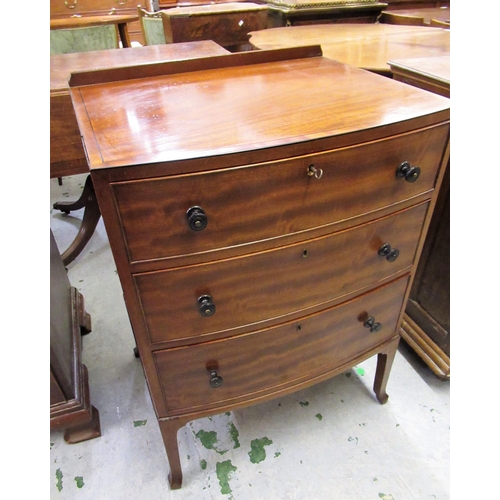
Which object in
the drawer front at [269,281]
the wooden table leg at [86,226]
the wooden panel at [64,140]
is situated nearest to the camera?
the drawer front at [269,281]

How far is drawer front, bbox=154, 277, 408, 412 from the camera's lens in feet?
2.78

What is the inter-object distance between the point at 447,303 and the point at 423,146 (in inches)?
28.3

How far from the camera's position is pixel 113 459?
1.18 metres

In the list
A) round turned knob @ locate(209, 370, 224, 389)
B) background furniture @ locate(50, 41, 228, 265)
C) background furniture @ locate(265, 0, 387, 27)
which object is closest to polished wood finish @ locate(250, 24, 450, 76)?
background furniture @ locate(265, 0, 387, 27)

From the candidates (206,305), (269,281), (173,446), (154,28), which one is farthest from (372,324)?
(154,28)

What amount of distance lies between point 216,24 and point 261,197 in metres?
1.83

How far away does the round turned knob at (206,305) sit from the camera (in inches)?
28.8

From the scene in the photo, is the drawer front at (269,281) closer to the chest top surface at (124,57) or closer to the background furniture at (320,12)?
the chest top surface at (124,57)

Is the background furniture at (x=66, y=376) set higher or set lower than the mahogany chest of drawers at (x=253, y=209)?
lower

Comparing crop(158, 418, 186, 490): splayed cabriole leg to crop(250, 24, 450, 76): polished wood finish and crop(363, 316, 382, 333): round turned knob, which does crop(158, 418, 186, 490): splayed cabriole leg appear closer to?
crop(363, 316, 382, 333): round turned knob

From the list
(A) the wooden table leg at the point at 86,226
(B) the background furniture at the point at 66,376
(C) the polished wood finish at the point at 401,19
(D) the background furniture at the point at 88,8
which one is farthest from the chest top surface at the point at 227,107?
(D) the background furniture at the point at 88,8

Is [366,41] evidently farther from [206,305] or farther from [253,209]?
[206,305]

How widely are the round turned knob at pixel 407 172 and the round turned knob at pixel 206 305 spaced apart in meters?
0.45

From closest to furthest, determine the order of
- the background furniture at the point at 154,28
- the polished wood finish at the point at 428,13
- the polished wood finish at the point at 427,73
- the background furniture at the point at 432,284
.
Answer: the polished wood finish at the point at 427,73, the background furniture at the point at 432,284, the background furniture at the point at 154,28, the polished wood finish at the point at 428,13
